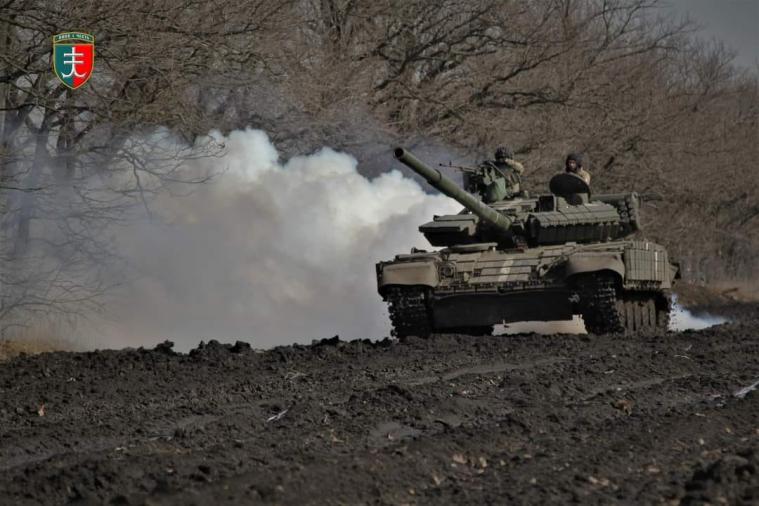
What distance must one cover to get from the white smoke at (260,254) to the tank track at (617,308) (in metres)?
5.02

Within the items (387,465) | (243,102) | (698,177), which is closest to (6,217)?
(243,102)

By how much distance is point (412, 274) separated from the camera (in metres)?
17.2

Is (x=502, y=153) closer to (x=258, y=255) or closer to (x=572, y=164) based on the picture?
(x=572, y=164)

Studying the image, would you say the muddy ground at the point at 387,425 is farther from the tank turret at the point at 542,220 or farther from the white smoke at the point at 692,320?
the white smoke at the point at 692,320

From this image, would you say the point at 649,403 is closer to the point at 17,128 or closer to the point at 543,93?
the point at 17,128

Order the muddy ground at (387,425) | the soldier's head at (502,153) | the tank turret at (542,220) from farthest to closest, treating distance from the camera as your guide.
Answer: the soldier's head at (502,153)
the tank turret at (542,220)
the muddy ground at (387,425)

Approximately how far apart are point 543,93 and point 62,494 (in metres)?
22.7

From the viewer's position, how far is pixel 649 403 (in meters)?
11.4

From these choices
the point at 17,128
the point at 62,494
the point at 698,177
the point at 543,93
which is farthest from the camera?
the point at 698,177

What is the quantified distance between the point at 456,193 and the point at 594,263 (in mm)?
1997

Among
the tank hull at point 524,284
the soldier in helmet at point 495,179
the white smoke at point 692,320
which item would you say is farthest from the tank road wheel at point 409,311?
the white smoke at point 692,320

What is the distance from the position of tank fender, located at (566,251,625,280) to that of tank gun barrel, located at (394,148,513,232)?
1680 mm

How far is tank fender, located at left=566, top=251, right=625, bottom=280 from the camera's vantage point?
16734 mm

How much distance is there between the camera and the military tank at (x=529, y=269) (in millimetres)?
17234
